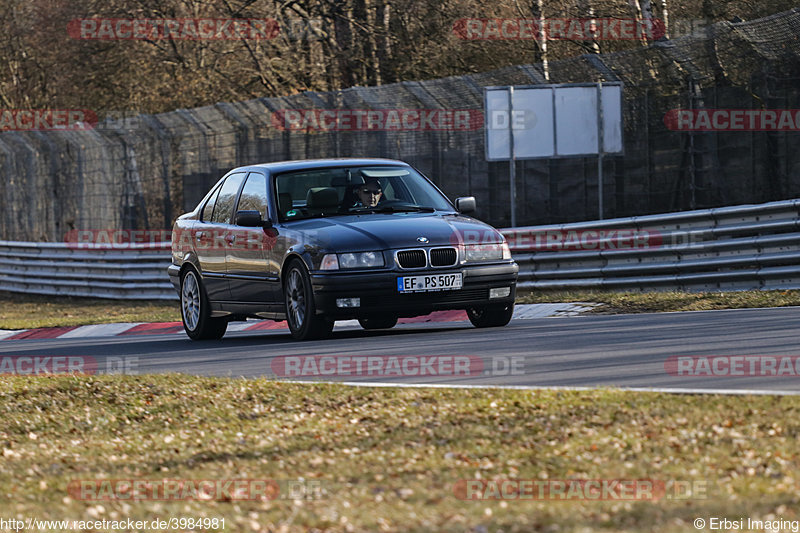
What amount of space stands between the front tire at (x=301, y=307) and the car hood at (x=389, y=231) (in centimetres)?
33

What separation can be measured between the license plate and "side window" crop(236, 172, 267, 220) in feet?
6.15

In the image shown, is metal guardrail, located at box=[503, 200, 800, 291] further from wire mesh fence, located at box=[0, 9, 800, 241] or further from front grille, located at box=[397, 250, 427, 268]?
front grille, located at box=[397, 250, 427, 268]

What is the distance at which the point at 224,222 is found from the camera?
13.8 m

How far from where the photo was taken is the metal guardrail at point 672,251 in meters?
15.2

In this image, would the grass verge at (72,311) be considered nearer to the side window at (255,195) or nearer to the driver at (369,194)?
the side window at (255,195)

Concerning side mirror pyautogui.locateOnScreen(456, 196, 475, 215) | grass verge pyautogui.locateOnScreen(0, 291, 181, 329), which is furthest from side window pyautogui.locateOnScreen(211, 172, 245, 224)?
grass verge pyautogui.locateOnScreen(0, 291, 181, 329)

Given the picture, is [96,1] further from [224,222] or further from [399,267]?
[399,267]

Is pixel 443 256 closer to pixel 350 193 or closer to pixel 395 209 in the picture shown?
pixel 395 209

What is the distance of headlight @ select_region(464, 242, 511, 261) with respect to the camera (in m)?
12.1

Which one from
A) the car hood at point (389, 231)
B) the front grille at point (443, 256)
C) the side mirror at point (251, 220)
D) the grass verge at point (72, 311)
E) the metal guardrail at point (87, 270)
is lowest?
the grass verge at point (72, 311)

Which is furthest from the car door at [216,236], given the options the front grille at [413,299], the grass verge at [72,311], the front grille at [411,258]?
the grass verge at [72,311]

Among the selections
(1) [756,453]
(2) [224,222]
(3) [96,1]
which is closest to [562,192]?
(2) [224,222]

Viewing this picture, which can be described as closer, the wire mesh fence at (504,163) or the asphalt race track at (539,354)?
the asphalt race track at (539,354)

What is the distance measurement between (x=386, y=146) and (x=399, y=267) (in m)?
10.2
